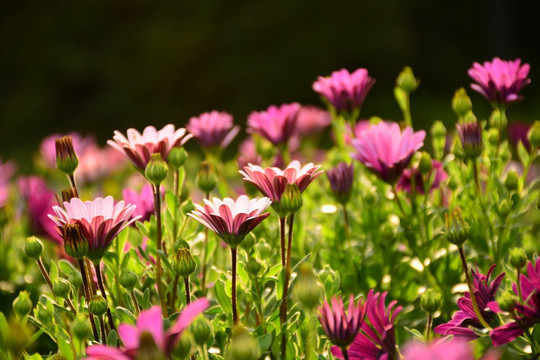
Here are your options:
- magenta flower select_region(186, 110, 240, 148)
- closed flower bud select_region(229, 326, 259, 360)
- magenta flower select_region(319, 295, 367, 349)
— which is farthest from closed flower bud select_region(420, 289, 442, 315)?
magenta flower select_region(186, 110, 240, 148)

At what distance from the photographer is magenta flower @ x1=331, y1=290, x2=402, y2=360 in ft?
2.46

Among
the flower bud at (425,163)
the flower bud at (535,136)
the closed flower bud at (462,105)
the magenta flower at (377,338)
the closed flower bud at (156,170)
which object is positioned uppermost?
the closed flower bud at (462,105)

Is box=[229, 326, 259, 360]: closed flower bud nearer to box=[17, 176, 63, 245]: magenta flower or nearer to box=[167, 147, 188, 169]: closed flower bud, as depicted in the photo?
box=[167, 147, 188, 169]: closed flower bud

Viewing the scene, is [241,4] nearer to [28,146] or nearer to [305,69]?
[305,69]

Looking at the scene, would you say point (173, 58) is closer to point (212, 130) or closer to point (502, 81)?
point (212, 130)

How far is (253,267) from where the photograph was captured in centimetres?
88

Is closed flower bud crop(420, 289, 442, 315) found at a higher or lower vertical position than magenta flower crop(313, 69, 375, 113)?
lower

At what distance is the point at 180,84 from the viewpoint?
720 centimetres

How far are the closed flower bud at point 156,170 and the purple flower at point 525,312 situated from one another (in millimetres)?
463

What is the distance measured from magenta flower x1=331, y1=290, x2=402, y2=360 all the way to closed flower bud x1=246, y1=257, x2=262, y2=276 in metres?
0.16

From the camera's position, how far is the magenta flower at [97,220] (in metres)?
0.81

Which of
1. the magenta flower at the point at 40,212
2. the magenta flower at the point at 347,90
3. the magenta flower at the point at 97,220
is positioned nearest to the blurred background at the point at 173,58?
the magenta flower at the point at 40,212

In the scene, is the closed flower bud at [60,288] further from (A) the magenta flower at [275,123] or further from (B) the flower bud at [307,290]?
(A) the magenta flower at [275,123]

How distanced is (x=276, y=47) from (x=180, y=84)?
1.14 meters
